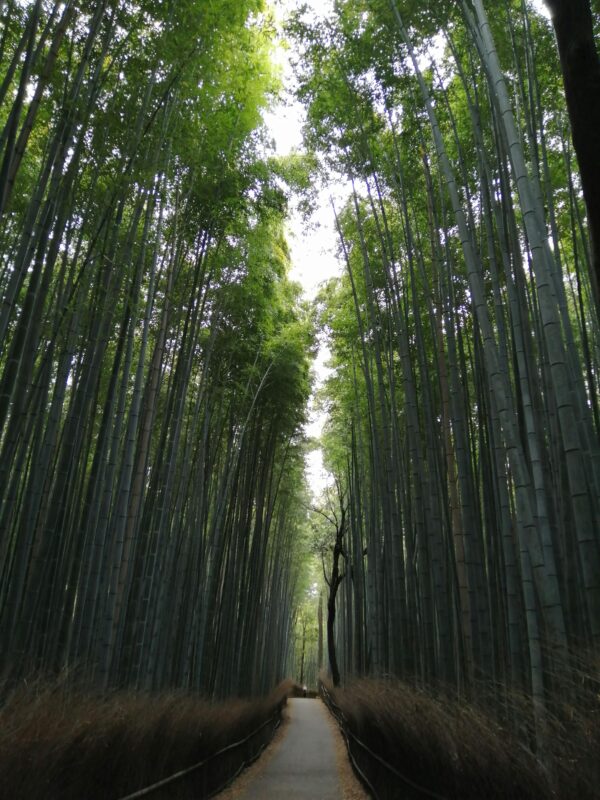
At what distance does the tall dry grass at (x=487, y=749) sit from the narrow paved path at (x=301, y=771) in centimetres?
130

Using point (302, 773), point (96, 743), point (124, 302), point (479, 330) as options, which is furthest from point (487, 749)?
point (302, 773)

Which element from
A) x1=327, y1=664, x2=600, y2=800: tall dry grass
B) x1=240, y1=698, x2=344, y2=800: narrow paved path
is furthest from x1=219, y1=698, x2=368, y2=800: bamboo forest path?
x1=327, y1=664, x2=600, y2=800: tall dry grass

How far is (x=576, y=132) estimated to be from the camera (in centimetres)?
132

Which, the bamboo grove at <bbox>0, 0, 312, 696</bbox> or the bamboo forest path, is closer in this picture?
the bamboo grove at <bbox>0, 0, 312, 696</bbox>

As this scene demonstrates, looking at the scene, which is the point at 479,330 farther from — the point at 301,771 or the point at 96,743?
the point at 301,771

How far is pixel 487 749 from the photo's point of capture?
1.82 meters

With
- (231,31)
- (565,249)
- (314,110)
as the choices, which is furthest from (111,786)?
(565,249)

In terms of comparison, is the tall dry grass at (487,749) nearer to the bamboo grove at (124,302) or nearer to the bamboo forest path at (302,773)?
the bamboo forest path at (302,773)

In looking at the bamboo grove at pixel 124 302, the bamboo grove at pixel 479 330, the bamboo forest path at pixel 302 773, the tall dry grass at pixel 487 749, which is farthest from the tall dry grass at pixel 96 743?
the bamboo grove at pixel 479 330

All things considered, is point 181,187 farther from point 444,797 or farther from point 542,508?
point 444,797

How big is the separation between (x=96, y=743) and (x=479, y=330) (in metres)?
3.22

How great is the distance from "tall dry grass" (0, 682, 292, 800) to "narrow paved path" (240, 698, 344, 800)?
2.60 ft

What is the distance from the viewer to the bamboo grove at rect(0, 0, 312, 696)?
2.97 m

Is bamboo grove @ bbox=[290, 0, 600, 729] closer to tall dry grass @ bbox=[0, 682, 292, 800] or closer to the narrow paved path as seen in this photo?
the narrow paved path
